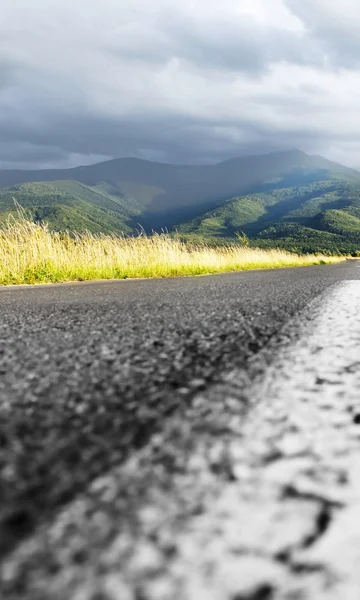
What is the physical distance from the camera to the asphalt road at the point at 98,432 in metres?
0.43

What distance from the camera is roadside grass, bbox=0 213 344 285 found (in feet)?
28.0

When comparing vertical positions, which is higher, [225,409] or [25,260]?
[25,260]

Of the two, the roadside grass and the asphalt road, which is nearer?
the asphalt road

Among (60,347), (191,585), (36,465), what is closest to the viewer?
(191,585)

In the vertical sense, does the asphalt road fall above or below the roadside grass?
below

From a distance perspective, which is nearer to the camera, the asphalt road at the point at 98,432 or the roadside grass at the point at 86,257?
the asphalt road at the point at 98,432

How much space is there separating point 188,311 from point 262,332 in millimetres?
994

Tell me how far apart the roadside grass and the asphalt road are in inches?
268

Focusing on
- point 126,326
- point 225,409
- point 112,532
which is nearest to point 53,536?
point 112,532

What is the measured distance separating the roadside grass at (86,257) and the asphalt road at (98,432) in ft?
22.4

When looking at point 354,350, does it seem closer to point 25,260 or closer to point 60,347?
point 60,347

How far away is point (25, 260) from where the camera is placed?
8648 millimetres

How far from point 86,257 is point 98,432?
9579 millimetres

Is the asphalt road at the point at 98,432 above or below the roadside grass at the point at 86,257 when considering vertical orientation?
below
